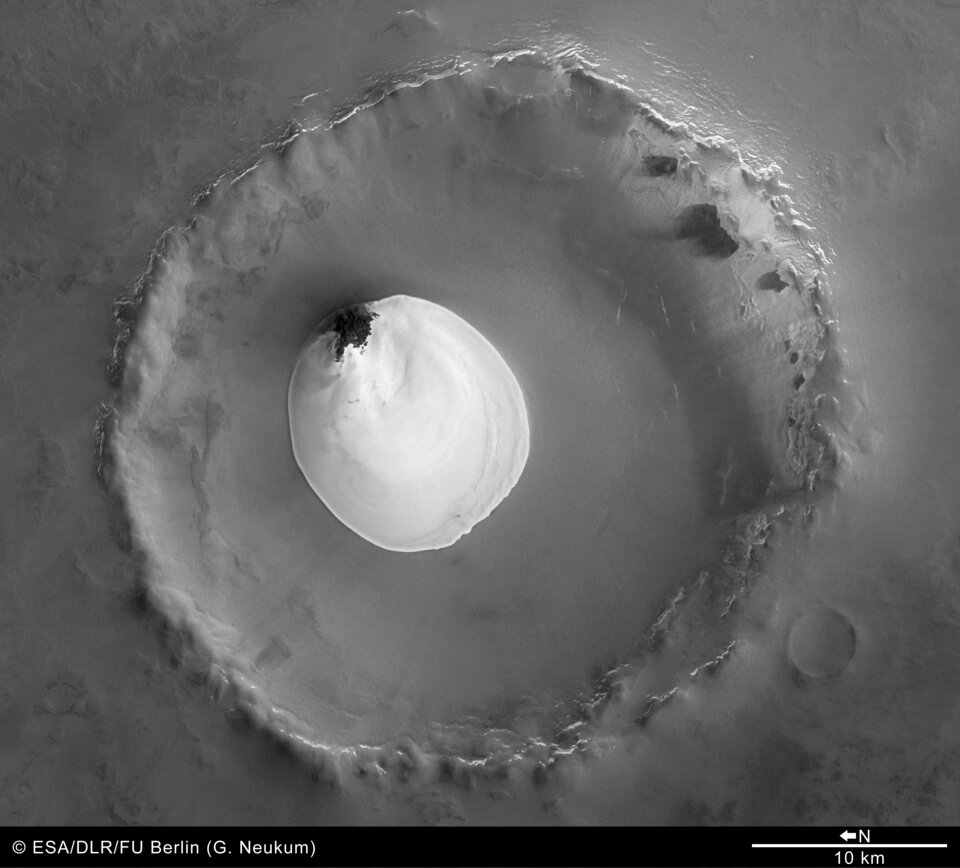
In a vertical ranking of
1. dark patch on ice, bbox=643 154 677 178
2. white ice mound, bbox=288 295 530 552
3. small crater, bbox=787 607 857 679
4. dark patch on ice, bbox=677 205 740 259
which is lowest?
small crater, bbox=787 607 857 679

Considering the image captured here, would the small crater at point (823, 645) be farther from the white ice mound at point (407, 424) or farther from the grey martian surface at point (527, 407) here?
the white ice mound at point (407, 424)

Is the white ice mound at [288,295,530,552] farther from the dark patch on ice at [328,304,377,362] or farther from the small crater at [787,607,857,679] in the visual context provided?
the small crater at [787,607,857,679]

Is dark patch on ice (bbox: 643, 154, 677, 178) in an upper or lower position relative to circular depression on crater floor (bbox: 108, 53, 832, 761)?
upper

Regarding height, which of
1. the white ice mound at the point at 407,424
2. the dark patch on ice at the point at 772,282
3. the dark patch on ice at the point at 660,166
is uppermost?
the dark patch on ice at the point at 660,166

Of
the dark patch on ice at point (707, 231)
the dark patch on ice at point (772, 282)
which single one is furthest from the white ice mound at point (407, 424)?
the dark patch on ice at point (772, 282)

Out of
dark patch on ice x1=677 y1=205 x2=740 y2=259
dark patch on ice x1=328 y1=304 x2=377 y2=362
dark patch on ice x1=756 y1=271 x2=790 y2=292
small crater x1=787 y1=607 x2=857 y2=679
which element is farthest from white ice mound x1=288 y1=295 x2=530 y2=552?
small crater x1=787 y1=607 x2=857 y2=679

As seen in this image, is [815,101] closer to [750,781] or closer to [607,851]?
[750,781]

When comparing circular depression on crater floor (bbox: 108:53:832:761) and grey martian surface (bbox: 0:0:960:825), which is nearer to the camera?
grey martian surface (bbox: 0:0:960:825)

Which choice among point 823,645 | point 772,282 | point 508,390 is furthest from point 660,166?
point 823,645
